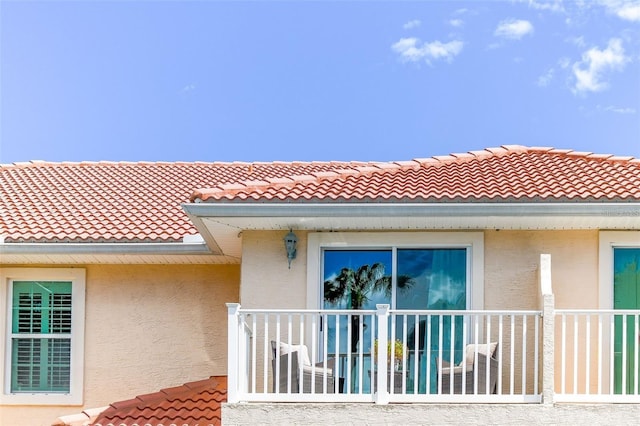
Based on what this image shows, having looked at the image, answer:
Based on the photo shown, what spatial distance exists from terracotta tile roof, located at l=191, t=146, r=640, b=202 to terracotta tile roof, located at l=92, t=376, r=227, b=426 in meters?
3.20

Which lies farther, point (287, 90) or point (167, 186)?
point (287, 90)

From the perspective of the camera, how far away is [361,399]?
10.3 metres

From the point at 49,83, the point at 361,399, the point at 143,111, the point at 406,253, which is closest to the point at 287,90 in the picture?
the point at 143,111

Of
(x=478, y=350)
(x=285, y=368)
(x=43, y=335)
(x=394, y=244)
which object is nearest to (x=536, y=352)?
(x=478, y=350)

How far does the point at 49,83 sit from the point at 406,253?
9.83 m

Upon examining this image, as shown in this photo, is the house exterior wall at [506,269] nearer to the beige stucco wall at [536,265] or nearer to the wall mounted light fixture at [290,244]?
the beige stucco wall at [536,265]

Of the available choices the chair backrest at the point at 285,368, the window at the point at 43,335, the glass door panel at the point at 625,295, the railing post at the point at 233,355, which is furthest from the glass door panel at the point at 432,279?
the window at the point at 43,335

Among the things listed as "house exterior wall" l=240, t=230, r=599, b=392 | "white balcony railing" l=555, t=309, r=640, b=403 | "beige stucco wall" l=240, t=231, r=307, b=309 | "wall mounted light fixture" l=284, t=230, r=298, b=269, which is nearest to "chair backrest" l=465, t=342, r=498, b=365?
"house exterior wall" l=240, t=230, r=599, b=392

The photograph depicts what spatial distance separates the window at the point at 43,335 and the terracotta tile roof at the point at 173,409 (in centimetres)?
205

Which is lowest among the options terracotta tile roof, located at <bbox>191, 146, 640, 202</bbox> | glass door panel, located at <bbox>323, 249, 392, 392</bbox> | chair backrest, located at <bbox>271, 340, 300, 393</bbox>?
chair backrest, located at <bbox>271, 340, 300, 393</bbox>

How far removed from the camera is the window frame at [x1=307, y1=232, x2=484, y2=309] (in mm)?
11938

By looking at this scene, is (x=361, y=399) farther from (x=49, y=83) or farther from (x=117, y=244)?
(x=49, y=83)

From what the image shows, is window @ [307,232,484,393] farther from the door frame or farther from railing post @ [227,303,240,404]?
railing post @ [227,303,240,404]

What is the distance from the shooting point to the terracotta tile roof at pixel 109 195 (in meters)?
14.0
